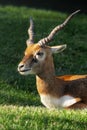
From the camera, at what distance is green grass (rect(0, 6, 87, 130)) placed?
7410 millimetres

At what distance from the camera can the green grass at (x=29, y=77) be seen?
24.3 ft

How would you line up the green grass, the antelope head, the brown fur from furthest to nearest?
1. the brown fur
2. the antelope head
3. the green grass

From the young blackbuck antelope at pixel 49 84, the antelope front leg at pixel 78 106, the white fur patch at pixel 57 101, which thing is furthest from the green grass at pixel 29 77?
the antelope front leg at pixel 78 106

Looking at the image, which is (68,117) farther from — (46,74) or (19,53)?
(19,53)

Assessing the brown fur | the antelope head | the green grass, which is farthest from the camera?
the brown fur

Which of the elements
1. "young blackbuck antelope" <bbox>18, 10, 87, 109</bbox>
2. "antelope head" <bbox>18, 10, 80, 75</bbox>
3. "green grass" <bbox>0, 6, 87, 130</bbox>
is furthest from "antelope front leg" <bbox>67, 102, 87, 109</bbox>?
"antelope head" <bbox>18, 10, 80, 75</bbox>

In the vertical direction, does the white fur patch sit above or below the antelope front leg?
above

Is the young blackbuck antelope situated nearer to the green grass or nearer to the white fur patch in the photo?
the white fur patch

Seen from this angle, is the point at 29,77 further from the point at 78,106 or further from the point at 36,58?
the point at 78,106

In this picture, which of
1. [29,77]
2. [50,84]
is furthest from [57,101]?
[29,77]

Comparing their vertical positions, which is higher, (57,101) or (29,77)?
(57,101)

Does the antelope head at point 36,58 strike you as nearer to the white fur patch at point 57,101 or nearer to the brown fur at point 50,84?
the brown fur at point 50,84

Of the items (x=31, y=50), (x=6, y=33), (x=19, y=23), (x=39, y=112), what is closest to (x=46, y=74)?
(x=31, y=50)

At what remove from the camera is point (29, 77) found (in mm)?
12656
